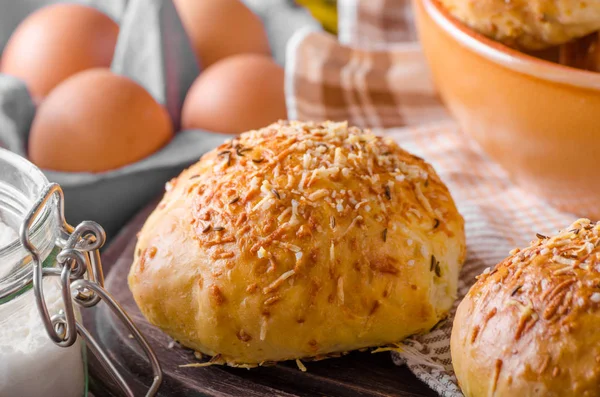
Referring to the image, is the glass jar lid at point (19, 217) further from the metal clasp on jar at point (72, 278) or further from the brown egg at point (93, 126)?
the brown egg at point (93, 126)

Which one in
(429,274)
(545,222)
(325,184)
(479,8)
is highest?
(479,8)

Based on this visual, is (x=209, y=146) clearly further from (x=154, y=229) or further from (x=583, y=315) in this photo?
(x=583, y=315)

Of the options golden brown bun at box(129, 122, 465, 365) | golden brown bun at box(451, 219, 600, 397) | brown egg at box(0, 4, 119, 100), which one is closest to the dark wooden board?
golden brown bun at box(129, 122, 465, 365)

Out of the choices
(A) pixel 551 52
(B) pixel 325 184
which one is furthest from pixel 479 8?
(B) pixel 325 184

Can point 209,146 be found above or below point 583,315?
below

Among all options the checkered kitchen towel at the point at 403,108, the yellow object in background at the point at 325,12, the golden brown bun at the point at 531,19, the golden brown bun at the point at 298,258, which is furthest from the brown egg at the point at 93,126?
the yellow object in background at the point at 325,12

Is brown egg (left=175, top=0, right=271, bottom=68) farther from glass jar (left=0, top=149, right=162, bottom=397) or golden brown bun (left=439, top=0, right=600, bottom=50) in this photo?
glass jar (left=0, top=149, right=162, bottom=397)

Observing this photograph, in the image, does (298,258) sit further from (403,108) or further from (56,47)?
(56,47)

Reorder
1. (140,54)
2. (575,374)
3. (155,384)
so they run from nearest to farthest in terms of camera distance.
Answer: (575,374)
(155,384)
(140,54)
